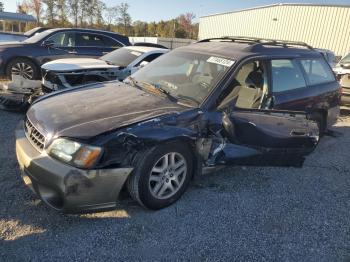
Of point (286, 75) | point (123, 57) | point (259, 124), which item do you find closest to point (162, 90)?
point (259, 124)

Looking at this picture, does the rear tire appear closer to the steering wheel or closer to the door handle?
the steering wheel

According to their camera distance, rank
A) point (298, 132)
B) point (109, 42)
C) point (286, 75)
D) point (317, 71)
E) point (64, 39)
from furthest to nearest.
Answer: point (109, 42) < point (64, 39) < point (317, 71) < point (286, 75) < point (298, 132)

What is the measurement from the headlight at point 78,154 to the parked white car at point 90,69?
12.7 feet

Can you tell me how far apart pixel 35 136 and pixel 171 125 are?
1.33 meters

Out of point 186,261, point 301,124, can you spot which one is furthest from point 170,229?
point 301,124

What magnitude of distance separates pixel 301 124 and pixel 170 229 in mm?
2307

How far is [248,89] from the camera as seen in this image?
13.9 feet

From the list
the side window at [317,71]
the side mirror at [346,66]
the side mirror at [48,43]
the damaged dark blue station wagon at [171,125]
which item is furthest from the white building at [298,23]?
the damaged dark blue station wagon at [171,125]

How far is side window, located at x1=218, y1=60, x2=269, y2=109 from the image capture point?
3.87 metres

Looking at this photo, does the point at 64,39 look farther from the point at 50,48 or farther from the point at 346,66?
the point at 346,66

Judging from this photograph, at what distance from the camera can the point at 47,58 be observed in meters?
9.09

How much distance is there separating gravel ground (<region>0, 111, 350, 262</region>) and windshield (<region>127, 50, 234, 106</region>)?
1.12m

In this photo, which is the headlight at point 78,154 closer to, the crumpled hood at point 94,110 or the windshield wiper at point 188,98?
the crumpled hood at point 94,110

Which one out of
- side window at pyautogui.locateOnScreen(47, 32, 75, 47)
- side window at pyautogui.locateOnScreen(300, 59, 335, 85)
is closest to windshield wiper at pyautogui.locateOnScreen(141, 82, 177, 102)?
side window at pyautogui.locateOnScreen(300, 59, 335, 85)
